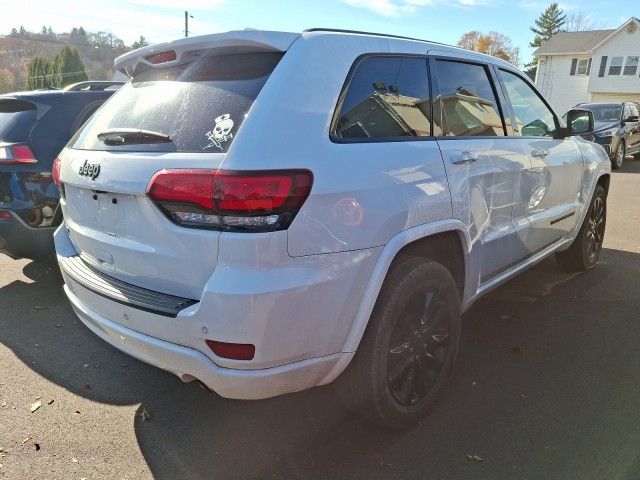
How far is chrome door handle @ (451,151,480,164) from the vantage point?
9.07 feet

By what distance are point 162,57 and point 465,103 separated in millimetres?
1769

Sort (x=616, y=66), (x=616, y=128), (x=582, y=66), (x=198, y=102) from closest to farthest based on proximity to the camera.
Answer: (x=198, y=102) < (x=616, y=128) < (x=616, y=66) < (x=582, y=66)

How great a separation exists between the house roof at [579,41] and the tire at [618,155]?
27.8 metres

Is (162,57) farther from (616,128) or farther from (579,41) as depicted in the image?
(579,41)

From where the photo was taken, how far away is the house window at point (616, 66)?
121ft

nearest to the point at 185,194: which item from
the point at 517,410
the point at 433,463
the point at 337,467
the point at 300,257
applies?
the point at 300,257

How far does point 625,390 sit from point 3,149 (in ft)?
15.4

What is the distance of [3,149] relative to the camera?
409cm

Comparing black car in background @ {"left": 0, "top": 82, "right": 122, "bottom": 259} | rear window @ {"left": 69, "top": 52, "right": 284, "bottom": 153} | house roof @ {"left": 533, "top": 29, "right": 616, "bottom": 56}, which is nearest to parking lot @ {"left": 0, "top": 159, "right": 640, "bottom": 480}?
black car in background @ {"left": 0, "top": 82, "right": 122, "bottom": 259}

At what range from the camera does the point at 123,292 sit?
232cm

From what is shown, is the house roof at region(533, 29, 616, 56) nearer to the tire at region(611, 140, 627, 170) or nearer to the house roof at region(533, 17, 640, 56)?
the house roof at region(533, 17, 640, 56)

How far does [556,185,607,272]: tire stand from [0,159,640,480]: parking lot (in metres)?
1.07

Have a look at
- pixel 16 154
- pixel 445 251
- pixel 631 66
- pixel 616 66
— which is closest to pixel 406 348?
pixel 445 251

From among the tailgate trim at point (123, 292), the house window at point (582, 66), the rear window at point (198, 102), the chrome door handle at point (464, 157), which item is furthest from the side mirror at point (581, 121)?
the house window at point (582, 66)
